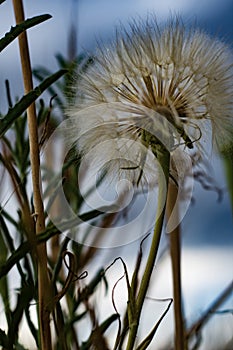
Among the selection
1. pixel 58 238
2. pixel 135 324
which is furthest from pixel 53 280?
pixel 58 238

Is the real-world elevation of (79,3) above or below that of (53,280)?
above

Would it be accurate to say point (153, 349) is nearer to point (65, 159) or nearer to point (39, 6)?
point (65, 159)

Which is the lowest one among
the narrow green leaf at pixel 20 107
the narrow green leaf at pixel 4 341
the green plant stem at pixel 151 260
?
the narrow green leaf at pixel 4 341

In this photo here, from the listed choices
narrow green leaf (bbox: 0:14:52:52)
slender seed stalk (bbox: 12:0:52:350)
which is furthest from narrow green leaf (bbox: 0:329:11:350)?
narrow green leaf (bbox: 0:14:52:52)

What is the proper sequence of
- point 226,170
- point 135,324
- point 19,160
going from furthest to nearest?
point 19,160
point 226,170
point 135,324

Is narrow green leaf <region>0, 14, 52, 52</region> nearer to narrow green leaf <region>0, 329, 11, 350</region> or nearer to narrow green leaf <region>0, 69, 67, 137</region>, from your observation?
narrow green leaf <region>0, 69, 67, 137</region>

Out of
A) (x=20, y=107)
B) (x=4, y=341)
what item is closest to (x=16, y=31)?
(x=20, y=107)

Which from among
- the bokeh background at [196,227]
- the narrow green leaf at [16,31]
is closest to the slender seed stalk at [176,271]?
the bokeh background at [196,227]

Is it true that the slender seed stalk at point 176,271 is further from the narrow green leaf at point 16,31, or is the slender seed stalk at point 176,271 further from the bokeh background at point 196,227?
the narrow green leaf at point 16,31

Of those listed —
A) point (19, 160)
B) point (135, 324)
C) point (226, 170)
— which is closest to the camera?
point (135, 324)
